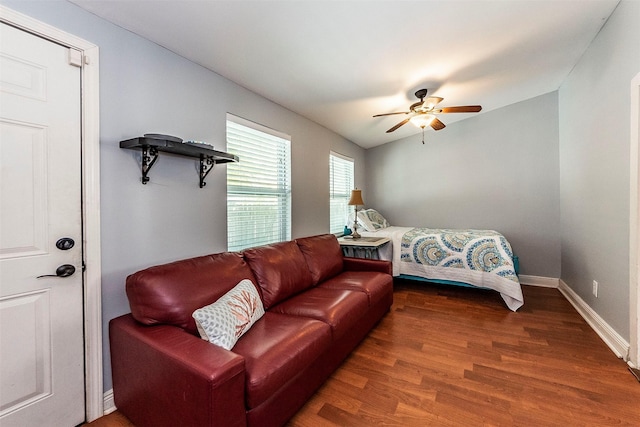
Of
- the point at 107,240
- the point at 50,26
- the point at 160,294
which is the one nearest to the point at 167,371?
the point at 160,294

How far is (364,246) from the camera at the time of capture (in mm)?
3451

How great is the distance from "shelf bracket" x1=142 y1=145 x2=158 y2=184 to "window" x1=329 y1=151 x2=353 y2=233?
2713 mm

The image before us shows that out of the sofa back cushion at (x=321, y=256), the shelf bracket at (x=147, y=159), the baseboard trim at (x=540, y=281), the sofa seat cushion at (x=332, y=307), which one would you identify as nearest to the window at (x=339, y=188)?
the sofa back cushion at (x=321, y=256)

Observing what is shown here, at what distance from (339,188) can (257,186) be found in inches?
78.3

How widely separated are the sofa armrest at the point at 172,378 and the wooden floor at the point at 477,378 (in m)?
0.34

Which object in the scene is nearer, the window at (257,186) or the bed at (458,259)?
the window at (257,186)

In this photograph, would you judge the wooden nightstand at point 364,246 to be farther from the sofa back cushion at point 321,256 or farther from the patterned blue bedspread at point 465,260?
the sofa back cushion at point 321,256

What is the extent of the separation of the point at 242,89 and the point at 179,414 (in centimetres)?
245

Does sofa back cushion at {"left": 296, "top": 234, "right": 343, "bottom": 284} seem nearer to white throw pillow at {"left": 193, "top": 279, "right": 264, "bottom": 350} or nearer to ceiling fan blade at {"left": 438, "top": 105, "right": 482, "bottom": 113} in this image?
white throw pillow at {"left": 193, "top": 279, "right": 264, "bottom": 350}

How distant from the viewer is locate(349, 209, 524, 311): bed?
3062 millimetres

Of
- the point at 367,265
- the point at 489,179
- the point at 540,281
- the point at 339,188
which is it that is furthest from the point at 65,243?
the point at 540,281

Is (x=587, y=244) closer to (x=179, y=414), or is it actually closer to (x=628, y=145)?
(x=628, y=145)


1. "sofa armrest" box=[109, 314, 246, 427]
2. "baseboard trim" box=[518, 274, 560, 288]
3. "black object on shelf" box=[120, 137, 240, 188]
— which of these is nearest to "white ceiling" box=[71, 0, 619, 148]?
"black object on shelf" box=[120, 137, 240, 188]

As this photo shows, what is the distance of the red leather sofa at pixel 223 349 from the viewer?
1.13 m
